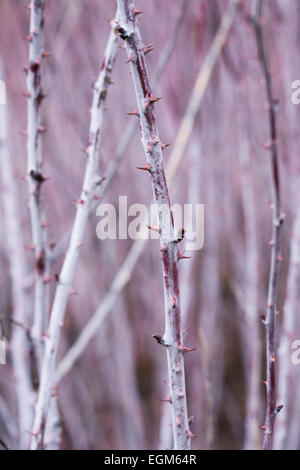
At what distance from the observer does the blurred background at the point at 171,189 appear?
1.08 metres

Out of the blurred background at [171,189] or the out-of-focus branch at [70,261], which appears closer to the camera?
the out-of-focus branch at [70,261]

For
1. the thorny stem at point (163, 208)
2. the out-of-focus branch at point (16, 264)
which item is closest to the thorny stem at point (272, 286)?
the thorny stem at point (163, 208)

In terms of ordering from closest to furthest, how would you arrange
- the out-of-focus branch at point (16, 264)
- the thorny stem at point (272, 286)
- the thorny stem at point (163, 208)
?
the thorny stem at point (163, 208) < the thorny stem at point (272, 286) < the out-of-focus branch at point (16, 264)

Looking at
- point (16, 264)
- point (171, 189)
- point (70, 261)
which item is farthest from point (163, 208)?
Answer: point (171, 189)

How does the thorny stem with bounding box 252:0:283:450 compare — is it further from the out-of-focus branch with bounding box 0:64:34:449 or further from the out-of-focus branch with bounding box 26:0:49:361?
the out-of-focus branch with bounding box 0:64:34:449

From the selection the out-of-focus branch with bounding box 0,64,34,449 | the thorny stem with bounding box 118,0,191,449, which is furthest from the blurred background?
the thorny stem with bounding box 118,0,191,449

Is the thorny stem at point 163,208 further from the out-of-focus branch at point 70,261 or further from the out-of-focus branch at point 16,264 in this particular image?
the out-of-focus branch at point 16,264

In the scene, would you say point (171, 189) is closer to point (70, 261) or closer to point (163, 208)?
point (70, 261)

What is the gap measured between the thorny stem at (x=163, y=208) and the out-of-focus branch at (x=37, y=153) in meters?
0.22

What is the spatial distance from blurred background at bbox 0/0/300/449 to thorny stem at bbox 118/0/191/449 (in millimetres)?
434

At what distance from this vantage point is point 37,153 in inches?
26.7

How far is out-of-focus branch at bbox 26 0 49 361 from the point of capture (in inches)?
24.0

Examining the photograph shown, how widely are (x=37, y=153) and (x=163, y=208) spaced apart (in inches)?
11.6

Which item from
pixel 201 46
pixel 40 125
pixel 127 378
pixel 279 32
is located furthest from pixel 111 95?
pixel 127 378
